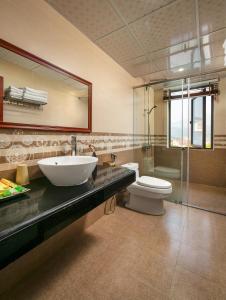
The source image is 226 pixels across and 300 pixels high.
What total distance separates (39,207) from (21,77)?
0.95 meters

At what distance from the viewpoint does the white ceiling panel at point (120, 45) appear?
1.69m

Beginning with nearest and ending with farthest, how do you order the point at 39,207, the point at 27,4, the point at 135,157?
the point at 39,207, the point at 27,4, the point at 135,157

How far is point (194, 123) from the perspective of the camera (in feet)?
10.5

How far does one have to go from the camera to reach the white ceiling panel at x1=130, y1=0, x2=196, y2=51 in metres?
1.36

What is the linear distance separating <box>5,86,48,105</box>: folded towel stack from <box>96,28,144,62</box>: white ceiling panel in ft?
3.38

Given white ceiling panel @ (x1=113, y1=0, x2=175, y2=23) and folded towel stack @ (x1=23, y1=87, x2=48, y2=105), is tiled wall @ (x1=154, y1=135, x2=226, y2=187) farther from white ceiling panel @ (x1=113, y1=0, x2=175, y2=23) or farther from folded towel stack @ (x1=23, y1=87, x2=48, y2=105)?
folded towel stack @ (x1=23, y1=87, x2=48, y2=105)

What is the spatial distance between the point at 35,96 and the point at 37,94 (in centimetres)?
3

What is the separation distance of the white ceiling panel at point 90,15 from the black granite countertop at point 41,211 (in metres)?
1.47

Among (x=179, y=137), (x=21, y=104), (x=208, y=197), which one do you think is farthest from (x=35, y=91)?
(x=208, y=197)

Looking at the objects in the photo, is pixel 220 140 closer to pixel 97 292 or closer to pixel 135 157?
pixel 135 157

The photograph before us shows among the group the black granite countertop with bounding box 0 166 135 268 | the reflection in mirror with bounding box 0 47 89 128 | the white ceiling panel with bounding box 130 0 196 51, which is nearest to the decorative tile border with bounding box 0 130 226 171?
the reflection in mirror with bounding box 0 47 89 128

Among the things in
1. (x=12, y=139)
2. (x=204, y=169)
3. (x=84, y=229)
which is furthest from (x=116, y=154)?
(x=204, y=169)

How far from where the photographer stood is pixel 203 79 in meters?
2.88

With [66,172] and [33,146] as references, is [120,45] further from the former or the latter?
[66,172]
